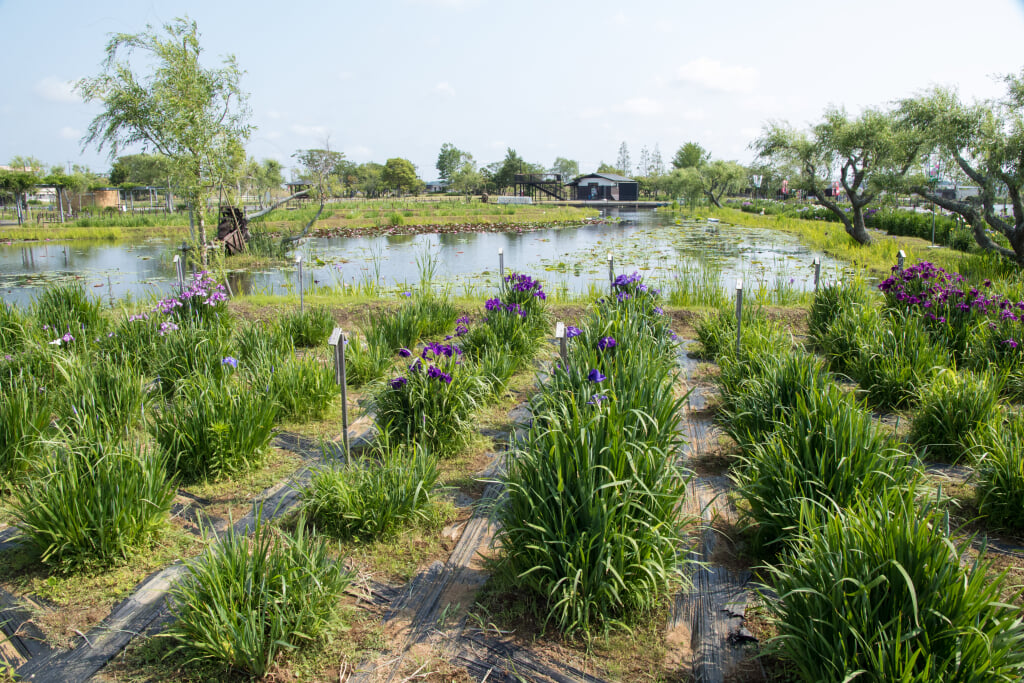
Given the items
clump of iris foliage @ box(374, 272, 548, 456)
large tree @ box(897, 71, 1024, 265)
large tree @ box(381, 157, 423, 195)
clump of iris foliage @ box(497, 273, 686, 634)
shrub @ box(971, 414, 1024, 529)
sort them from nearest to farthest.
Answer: clump of iris foliage @ box(497, 273, 686, 634) < shrub @ box(971, 414, 1024, 529) < clump of iris foliage @ box(374, 272, 548, 456) < large tree @ box(897, 71, 1024, 265) < large tree @ box(381, 157, 423, 195)

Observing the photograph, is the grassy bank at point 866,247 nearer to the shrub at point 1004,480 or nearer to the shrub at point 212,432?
the shrub at point 1004,480

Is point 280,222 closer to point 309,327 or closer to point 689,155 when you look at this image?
point 309,327

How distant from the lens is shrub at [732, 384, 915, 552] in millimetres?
2455

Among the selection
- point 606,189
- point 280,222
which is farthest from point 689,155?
point 280,222

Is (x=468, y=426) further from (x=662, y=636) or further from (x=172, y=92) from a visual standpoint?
(x=172, y=92)

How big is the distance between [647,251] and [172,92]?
35.9ft

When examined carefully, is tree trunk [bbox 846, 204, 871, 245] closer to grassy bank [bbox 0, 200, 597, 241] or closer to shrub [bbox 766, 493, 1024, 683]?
grassy bank [bbox 0, 200, 597, 241]

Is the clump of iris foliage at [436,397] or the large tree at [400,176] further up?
the large tree at [400,176]

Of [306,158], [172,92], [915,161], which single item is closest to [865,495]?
[172,92]

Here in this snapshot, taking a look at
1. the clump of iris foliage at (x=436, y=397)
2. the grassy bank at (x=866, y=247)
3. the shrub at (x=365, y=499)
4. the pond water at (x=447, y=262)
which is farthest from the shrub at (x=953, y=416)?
the grassy bank at (x=866, y=247)

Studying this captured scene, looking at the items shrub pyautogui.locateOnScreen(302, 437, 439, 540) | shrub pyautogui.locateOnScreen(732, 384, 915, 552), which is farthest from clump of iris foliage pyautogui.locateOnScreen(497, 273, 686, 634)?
shrub pyautogui.locateOnScreen(302, 437, 439, 540)

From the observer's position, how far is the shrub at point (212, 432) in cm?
316

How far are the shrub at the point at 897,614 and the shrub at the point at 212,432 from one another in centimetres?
261

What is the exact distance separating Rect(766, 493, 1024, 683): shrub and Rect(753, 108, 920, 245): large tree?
15.6 meters
